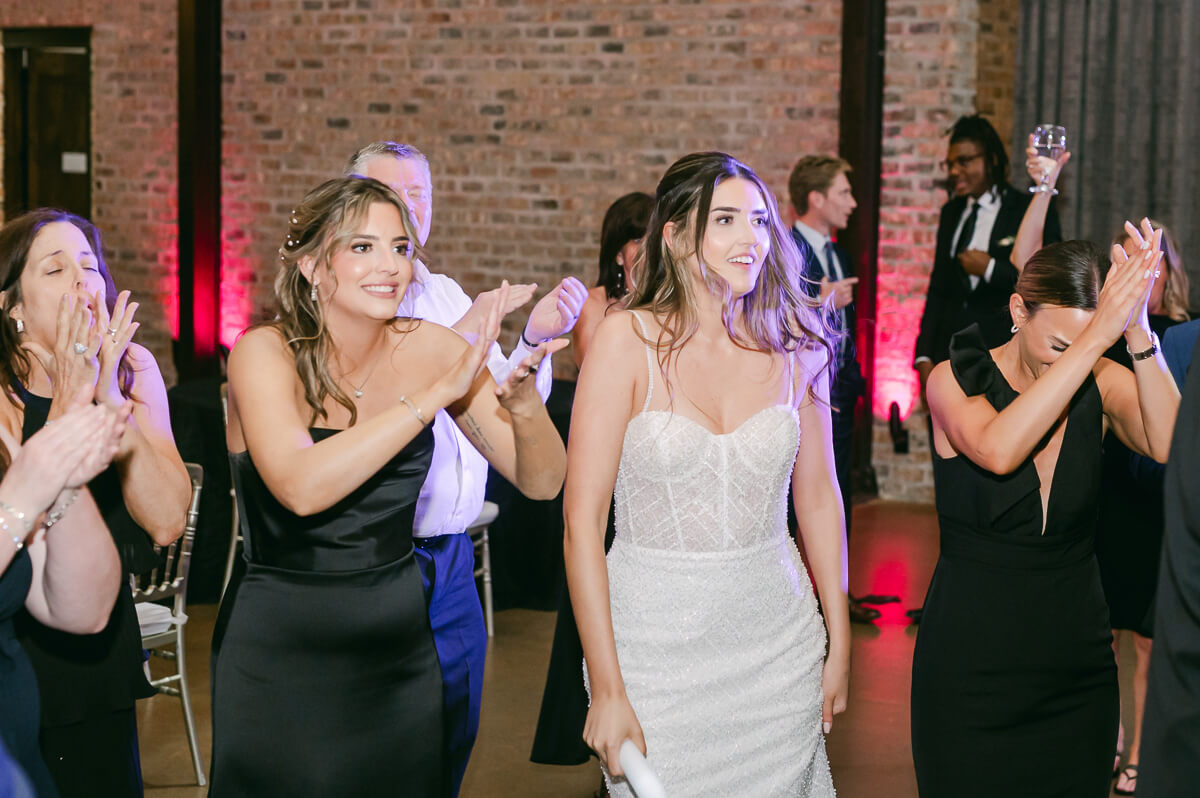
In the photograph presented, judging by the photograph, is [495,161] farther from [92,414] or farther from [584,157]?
[92,414]

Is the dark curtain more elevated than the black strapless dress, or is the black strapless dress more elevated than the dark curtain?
the dark curtain

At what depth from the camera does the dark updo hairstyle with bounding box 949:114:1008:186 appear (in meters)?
6.21

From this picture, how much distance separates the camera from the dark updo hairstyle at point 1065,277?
2631 millimetres

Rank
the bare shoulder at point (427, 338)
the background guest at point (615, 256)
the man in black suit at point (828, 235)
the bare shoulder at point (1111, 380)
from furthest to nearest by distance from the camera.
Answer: the man in black suit at point (828, 235)
the background guest at point (615, 256)
the bare shoulder at point (1111, 380)
the bare shoulder at point (427, 338)

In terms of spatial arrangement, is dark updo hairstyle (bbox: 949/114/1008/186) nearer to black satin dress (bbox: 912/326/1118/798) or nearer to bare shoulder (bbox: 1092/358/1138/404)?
bare shoulder (bbox: 1092/358/1138/404)

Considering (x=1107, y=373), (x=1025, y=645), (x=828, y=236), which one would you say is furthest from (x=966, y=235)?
(x=1025, y=645)

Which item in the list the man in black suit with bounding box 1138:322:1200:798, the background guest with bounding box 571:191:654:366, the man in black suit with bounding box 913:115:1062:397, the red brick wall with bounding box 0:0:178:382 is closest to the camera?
the man in black suit with bounding box 1138:322:1200:798

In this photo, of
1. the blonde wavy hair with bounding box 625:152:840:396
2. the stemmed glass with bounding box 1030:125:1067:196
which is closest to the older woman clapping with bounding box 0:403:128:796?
the blonde wavy hair with bounding box 625:152:840:396

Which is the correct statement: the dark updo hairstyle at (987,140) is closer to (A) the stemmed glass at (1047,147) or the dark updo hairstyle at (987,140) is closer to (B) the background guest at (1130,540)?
(A) the stemmed glass at (1047,147)

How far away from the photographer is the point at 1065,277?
264 cm

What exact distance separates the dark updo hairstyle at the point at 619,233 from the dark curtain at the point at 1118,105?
388 centimetres

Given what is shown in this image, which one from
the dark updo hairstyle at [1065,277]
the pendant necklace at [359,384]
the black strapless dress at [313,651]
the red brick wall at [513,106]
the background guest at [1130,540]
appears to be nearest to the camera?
the black strapless dress at [313,651]

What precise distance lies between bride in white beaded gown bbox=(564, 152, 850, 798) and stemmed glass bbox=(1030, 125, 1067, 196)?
1.71m

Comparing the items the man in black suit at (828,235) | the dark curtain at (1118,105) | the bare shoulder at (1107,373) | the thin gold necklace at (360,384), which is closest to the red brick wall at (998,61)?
the dark curtain at (1118,105)
